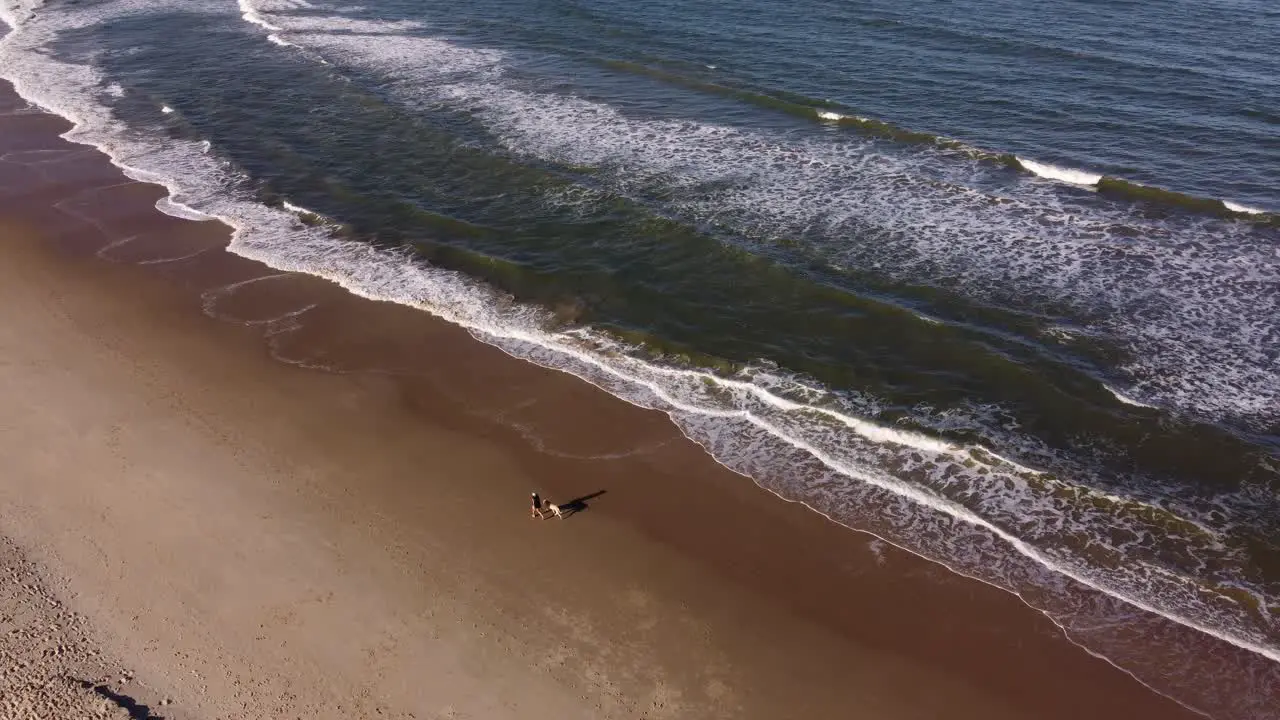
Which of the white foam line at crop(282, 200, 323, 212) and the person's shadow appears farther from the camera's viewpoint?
the white foam line at crop(282, 200, 323, 212)

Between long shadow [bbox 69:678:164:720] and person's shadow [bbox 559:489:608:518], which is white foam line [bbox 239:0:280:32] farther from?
long shadow [bbox 69:678:164:720]

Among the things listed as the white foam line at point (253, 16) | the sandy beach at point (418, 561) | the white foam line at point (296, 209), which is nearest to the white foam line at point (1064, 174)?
the sandy beach at point (418, 561)

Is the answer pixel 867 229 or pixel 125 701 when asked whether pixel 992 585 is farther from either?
pixel 125 701

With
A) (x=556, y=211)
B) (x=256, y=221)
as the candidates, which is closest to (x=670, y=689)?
(x=556, y=211)

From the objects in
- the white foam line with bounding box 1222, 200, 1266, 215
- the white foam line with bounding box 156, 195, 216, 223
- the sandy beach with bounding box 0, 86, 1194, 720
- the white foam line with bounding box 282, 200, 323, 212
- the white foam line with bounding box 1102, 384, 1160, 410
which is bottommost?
the sandy beach with bounding box 0, 86, 1194, 720

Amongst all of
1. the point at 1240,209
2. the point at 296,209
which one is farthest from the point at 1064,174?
the point at 296,209

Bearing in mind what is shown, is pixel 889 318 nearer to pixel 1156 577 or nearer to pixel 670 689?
pixel 1156 577

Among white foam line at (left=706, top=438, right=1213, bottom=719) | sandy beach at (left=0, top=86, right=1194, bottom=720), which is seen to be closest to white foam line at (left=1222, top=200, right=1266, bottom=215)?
white foam line at (left=706, top=438, right=1213, bottom=719)
